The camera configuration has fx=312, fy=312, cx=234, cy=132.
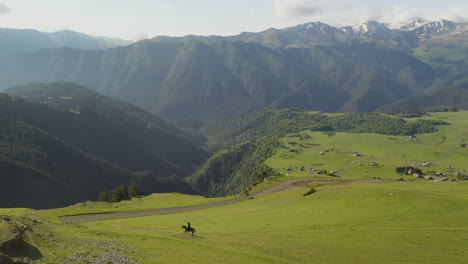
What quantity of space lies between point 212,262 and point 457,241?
33173 millimetres

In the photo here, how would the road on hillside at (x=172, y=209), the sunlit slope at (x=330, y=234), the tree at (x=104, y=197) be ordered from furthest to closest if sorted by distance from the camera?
the tree at (x=104, y=197), the road on hillside at (x=172, y=209), the sunlit slope at (x=330, y=234)

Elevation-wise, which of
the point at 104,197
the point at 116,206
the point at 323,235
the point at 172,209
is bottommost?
the point at 104,197

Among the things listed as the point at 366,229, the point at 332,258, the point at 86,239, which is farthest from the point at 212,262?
Answer: the point at 366,229

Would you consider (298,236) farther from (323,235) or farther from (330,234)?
(330,234)

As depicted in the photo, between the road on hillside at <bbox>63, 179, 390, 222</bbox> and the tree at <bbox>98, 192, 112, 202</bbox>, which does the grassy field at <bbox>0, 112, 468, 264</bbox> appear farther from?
the tree at <bbox>98, 192, 112, 202</bbox>

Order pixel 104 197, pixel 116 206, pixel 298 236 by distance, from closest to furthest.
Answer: pixel 298 236
pixel 116 206
pixel 104 197

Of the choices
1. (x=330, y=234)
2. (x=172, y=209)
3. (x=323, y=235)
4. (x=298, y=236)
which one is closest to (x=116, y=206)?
(x=172, y=209)

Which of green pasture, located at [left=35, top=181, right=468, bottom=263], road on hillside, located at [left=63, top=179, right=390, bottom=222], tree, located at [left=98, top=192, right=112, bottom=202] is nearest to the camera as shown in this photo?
green pasture, located at [left=35, top=181, right=468, bottom=263]

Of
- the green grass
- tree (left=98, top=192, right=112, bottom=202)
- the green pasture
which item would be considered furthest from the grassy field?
tree (left=98, top=192, right=112, bottom=202)

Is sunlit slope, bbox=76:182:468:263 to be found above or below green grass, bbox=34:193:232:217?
above

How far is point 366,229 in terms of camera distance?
4769 centimetres

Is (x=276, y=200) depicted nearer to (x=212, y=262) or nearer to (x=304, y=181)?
(x=304, y=181)

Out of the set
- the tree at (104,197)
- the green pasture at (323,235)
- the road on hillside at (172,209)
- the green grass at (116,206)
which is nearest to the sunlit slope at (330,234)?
the green pasture at (323,235)

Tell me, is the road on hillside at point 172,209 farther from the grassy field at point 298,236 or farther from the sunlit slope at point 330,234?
the sunlit slope at point 330,234
